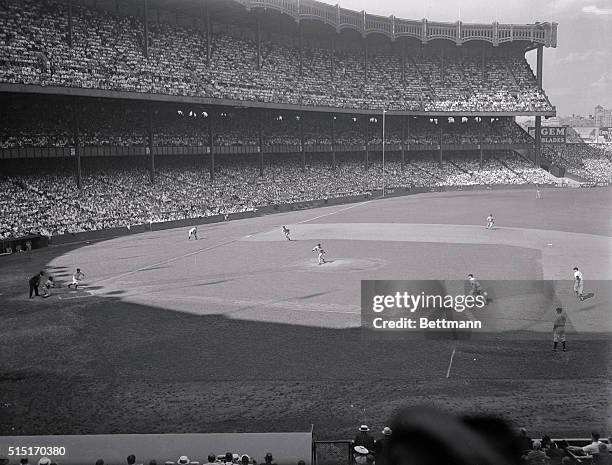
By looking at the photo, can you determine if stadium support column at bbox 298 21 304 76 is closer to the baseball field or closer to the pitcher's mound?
the baseball field

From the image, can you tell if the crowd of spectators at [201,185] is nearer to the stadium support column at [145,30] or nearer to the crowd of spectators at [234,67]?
the crowd of spectators at [234,67]

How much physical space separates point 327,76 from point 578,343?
69112 millimetres

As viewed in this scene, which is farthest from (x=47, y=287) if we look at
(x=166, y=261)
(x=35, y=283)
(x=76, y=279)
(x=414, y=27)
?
(x=414, y=27)

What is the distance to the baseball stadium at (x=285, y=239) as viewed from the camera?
1324 cm

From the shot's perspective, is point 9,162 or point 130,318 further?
point 9,162

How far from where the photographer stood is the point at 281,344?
18.6m

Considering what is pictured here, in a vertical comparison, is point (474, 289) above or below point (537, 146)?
below

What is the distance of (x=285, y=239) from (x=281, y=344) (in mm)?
22293

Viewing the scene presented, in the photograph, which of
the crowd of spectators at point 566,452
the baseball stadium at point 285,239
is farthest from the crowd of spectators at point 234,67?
the crowd of spectators at point 566,452

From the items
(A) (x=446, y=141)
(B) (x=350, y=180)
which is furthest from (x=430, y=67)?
→ (B) (x=350, y=180)

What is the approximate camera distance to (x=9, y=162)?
48406mm

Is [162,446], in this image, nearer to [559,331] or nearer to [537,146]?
[559,331]

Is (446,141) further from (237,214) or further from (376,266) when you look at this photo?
(376,266)

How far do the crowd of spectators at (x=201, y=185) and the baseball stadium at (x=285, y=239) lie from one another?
31 cm
